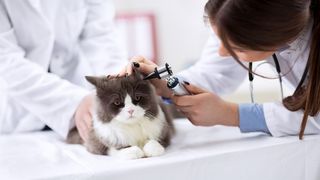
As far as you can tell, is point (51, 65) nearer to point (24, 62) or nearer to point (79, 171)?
point (24, 62)

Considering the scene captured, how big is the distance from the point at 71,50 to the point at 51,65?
0.08 m

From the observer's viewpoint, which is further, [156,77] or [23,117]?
[23,117]

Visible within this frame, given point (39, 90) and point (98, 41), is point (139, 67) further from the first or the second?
point (98, 41)

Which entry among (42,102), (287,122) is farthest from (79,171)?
(287,122)

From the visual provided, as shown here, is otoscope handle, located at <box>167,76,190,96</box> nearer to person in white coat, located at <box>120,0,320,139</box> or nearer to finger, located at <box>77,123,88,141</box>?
person in white coat, located at <box>120,0,320,139</box>

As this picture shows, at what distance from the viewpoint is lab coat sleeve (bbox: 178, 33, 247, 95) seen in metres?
1.12

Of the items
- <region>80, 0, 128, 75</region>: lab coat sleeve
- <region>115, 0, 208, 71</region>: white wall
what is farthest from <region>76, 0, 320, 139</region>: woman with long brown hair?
<region>115, 0, 208, 71</region>: white wall

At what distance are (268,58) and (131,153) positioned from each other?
1.19 feet

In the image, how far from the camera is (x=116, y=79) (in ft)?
2.74

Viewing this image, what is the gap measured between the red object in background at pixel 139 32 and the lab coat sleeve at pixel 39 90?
4.45 feet

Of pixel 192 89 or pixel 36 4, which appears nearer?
pixel 192 89

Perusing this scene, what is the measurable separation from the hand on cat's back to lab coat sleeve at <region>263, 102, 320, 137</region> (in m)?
0.40

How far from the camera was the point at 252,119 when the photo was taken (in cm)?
93

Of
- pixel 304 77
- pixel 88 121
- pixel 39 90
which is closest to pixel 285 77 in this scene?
pixel 304 77
